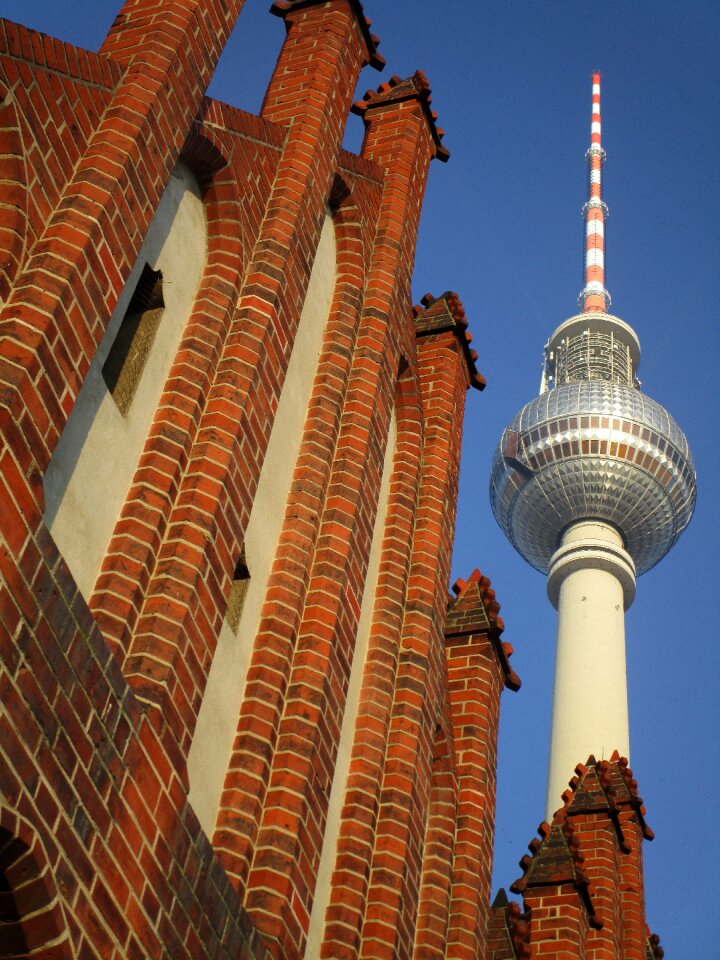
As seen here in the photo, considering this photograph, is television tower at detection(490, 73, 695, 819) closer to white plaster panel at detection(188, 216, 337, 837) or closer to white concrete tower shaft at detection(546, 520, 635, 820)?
white concrete tower shaft at detection(546, 520, 635, 820)

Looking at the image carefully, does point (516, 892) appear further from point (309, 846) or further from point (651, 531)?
point (651, 531)

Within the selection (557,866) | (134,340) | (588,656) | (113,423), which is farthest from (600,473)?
(113,423)

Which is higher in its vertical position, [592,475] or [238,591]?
[592,475]

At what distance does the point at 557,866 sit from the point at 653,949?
4.70m

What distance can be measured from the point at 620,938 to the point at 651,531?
63.7 m

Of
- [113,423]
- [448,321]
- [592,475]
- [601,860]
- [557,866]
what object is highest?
[592,475]

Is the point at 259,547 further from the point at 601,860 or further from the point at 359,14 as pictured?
the point at 601,860

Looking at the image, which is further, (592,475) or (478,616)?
(592,475)

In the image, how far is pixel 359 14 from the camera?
12.1m

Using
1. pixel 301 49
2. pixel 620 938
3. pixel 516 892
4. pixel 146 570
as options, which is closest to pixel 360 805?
pixel 146 570

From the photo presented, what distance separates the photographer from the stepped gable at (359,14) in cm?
1207

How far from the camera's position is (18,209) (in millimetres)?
6859

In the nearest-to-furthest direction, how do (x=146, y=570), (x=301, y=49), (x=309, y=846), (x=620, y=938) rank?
(x=146, y=570)
(x=309, y=846)
(x=301, y=49)
(x=620, y=938)

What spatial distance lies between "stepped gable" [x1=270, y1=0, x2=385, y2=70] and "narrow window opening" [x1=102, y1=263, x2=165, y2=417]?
4820 millimetres
